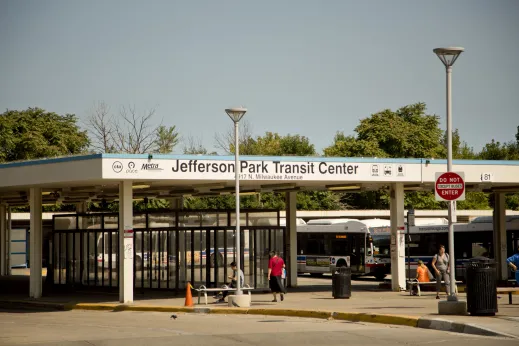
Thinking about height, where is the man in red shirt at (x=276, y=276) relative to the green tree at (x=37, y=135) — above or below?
below

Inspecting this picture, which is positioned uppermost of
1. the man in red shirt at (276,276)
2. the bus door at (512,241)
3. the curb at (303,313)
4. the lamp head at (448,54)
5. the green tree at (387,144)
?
the green tree at (387,144)

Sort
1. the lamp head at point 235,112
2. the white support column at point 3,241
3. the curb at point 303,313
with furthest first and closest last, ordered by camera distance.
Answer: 1. the white support column at point 3,241
2. the lamp head at point 235,112
3. the curb at point 303,313

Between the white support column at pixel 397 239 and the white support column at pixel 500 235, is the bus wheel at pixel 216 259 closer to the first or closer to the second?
the white support column at pixel 397 239

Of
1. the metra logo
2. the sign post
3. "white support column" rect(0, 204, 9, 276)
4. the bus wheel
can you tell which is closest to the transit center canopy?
the metra logo

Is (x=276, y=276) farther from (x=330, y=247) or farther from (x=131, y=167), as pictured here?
(x=330, y=247)

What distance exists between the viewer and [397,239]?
32.9 meters

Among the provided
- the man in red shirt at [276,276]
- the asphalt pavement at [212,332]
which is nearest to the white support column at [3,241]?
the man in red shirt at [276,276]

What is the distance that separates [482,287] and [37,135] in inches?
2392

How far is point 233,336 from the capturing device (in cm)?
1786

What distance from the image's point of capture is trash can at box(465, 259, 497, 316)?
63.1ft

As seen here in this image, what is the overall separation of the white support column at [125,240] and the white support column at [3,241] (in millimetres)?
→ 23332

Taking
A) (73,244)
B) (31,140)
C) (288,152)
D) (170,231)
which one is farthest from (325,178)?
(288,152)

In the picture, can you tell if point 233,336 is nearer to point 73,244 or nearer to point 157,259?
point 157,259

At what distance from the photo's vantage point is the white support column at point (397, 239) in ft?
108
